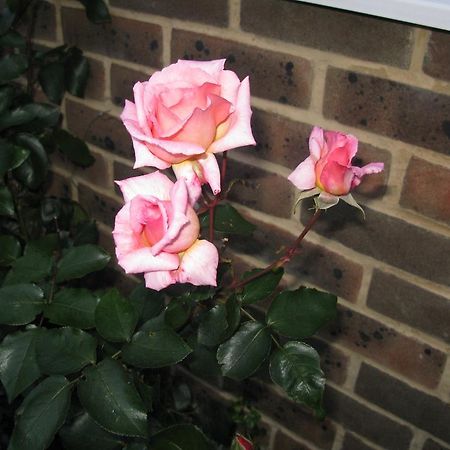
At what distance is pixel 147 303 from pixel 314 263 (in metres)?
0.31

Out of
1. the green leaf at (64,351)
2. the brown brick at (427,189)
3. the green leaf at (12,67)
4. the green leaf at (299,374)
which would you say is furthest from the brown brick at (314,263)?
the green leaf at (12,67)

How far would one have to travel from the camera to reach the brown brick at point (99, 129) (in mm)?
1198

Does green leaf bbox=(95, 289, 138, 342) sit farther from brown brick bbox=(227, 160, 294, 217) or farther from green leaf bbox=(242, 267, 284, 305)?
brown brick bbox=(227, 160, 294, 217)

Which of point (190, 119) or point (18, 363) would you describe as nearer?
point (190, 119)

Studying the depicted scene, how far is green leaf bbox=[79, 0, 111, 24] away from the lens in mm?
1073

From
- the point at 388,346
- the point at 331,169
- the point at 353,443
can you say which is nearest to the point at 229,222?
the point at 331,169

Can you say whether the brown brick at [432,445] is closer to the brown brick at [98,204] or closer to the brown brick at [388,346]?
the brown brick at [388,346]

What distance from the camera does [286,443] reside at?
128cm

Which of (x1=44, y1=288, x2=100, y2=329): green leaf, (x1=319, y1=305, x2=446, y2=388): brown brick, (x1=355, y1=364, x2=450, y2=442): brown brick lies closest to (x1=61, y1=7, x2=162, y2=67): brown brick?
(x1=44, y1=288, x2=100, y2=329): green leaf

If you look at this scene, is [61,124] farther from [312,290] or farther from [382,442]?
[382,442]

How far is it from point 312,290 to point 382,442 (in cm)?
54

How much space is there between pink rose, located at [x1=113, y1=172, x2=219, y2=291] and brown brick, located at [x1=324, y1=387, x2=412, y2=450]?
647 mm

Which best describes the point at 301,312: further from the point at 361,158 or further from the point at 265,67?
the point at 265,67

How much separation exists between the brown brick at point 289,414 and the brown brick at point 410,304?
323mm
